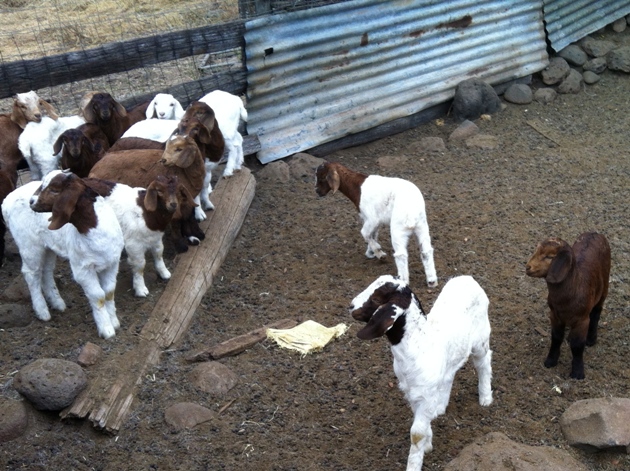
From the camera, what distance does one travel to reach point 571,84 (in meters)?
12.4

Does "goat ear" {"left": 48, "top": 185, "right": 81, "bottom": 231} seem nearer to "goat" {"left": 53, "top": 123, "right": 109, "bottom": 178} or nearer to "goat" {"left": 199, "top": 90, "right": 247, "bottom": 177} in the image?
"goat" {"left": 53, "top": 123, "right": 109, "bottom": 178}

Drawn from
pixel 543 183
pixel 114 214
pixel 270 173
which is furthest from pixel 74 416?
pixel 543 183

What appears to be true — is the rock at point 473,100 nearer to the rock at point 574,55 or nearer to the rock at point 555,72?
the rock at point 555,72

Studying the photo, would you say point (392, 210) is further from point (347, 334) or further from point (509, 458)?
point (509, 458)

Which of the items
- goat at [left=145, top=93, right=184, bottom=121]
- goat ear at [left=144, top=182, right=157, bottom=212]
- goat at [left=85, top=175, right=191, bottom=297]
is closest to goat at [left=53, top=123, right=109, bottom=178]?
goat at [left=145, top=93, right=184, bottom=121]

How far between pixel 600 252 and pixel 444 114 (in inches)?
238

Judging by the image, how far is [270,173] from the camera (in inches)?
384

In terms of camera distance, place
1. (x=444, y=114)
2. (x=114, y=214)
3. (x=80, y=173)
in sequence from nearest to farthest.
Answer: (x=114, y=214)
(x=80, y=173)
(x=444, y=114)

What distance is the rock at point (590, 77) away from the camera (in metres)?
12.6

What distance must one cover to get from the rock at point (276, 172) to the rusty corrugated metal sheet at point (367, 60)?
0.22m

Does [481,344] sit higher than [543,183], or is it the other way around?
[481,344]

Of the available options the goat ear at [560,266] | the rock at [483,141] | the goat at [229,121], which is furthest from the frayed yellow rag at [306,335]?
the rock at [483,141]

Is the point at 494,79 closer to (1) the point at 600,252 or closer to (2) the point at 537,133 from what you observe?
(2) the point at 537,133

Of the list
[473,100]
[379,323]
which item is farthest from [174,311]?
[473,100]
